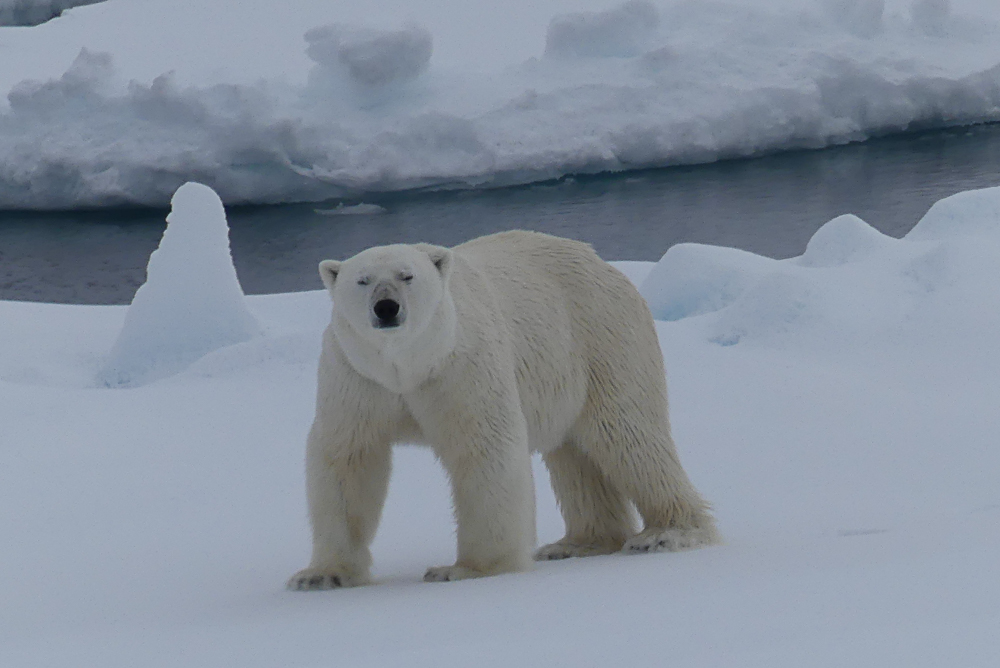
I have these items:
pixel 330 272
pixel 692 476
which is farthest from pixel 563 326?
pixel 692 476

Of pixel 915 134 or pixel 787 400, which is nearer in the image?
pixel 787 400

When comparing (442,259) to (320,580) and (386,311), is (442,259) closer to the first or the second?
(386,311)

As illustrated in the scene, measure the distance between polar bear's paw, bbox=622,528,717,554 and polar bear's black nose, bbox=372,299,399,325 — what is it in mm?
→ 1247

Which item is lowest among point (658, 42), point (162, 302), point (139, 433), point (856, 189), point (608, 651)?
point (608, 651)

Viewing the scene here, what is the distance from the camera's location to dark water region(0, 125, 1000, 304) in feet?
47.3

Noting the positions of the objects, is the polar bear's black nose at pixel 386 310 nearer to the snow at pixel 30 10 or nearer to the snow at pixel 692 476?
the snow at pixel 692 476

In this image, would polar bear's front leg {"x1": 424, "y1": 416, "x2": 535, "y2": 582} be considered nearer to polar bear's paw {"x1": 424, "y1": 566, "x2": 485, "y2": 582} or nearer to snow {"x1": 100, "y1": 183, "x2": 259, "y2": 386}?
polar bear's paw {"x1": 424, "y1": 566, "x2": 485, "y2": 582}

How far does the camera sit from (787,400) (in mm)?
6000

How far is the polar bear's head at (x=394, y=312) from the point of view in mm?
2891

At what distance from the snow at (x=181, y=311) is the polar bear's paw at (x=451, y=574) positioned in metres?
4.43

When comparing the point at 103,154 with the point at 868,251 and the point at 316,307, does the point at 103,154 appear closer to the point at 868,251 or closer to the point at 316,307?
the point at 316,307

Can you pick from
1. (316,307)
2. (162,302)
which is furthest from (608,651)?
(316,307)

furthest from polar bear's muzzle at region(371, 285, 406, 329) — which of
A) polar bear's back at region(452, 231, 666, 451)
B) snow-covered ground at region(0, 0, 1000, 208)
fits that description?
snow-covered ground at region(0, 0, 1000, 208)

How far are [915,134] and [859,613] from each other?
18168mm
